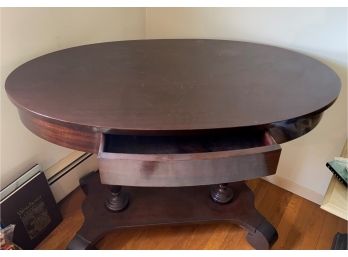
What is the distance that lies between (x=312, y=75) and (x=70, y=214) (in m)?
0.97

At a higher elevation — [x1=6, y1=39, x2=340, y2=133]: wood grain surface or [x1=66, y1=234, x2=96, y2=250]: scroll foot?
[x1=6, y1=39, x2=340, y2=133]: wood grain surface

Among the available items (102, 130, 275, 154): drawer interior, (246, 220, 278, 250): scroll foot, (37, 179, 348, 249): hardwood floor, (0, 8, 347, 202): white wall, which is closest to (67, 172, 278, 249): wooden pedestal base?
(246, 220, 278, 250): scroll foot

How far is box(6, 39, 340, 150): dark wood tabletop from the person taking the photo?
618 millimetres

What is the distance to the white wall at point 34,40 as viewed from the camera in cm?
83

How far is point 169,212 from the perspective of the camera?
3.40 ft

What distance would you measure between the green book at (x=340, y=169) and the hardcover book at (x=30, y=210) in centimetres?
89

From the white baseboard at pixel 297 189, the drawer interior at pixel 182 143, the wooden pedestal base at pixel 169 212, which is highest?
the drawer interior at pixel 182 143

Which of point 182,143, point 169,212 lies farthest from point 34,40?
point 169,212

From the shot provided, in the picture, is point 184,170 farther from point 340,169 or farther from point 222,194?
point 222,194

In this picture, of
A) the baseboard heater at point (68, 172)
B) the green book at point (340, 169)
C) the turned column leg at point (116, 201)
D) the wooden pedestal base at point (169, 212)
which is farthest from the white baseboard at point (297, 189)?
the baseboard heater at point (68, 172)

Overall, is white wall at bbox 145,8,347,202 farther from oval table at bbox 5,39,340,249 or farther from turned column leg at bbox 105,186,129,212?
turned column leg at bbox 105,186,129,212

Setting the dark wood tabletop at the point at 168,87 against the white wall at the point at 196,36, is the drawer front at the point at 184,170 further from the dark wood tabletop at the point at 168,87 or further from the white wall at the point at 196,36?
the white wall at the point at 196,36


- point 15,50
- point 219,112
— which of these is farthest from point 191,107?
point 15,50

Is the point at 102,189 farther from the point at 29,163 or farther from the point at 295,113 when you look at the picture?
the point at 295,113
